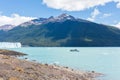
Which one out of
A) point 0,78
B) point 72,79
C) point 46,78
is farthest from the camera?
point 72,79

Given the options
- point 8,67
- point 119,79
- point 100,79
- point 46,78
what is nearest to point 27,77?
point 46,78

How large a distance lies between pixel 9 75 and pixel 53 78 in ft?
28.9

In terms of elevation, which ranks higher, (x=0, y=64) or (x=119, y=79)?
(x=0, y=64)

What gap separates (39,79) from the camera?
41281mm

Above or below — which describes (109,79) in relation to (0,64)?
below

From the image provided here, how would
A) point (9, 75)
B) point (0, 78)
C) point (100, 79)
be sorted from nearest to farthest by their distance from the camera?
point (0, 78) → point (9, 75) → point (100, 79)

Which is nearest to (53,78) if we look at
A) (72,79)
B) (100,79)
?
(72,79)

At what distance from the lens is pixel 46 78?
1727 inches

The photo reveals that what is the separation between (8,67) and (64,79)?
9087 mm

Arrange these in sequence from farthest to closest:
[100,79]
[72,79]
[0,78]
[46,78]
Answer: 1. [100,79]
2. [72,79]
3. [46,78]
4. [0,78]

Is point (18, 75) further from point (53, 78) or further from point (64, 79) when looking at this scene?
point (64, 79)

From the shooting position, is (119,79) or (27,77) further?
(119,79)

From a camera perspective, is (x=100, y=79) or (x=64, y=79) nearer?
(x=64, y=79)

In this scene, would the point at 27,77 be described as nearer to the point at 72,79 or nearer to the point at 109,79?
the point at 72,79
